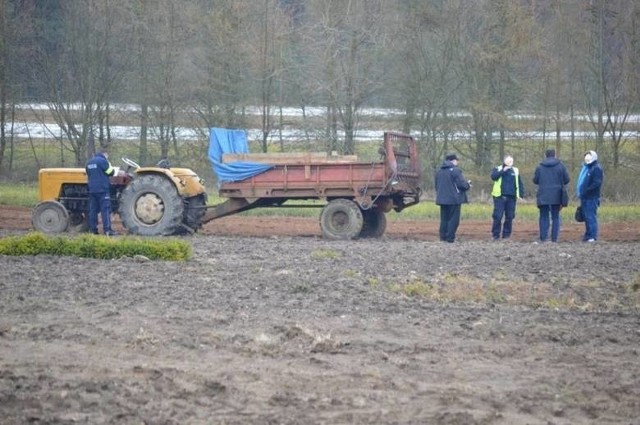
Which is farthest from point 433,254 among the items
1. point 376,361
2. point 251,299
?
point 376,361

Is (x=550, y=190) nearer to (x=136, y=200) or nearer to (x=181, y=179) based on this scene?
(x=181, y=179)

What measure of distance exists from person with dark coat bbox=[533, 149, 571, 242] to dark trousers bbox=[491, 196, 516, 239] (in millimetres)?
790

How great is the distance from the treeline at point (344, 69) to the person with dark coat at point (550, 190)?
1553 centimetres

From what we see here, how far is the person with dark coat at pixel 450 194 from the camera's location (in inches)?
884

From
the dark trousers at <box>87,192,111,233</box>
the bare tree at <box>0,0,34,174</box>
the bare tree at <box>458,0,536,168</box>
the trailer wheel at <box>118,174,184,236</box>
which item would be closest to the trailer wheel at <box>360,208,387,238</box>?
the trailer wheel at <box>118,174,184,236</box>

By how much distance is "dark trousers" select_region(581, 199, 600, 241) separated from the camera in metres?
22.4

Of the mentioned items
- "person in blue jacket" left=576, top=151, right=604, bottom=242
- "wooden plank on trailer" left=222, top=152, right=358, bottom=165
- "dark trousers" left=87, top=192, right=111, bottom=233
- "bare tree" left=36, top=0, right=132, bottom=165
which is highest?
"bare tree" left=36, top=0, right=132, bottom=165

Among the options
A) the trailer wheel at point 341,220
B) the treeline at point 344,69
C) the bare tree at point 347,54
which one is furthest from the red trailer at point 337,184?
the bare tree at point 347,54

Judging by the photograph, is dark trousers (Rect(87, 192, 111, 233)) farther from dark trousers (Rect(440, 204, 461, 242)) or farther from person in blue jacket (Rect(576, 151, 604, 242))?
person in blue jacket (Rect(576, 151, 604, 242))

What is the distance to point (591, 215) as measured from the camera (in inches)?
888

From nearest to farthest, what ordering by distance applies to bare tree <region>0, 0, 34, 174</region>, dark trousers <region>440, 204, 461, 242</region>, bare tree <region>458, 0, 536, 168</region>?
1. dark trousers <region>440, 204, 461, 242</region>
2. bare tree <region>458, 0, 536, 168</region>
3. bare tree <region>0, 0, 34, 174</region>

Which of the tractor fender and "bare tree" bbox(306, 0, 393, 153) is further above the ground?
"bare tree" bbox(306, 0, 393, 153)

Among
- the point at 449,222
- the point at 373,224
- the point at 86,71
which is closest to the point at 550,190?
the point at 449,222

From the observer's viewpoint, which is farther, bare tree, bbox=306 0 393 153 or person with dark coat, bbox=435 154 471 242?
bare tree, bbox=306 0 393 153
